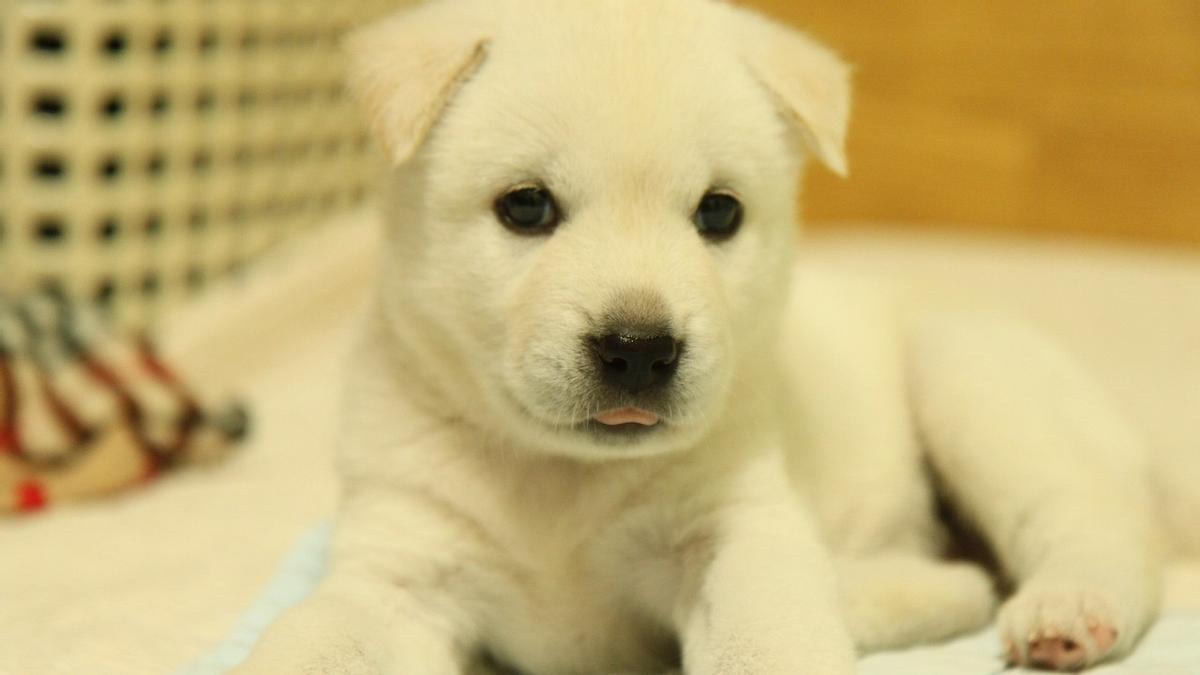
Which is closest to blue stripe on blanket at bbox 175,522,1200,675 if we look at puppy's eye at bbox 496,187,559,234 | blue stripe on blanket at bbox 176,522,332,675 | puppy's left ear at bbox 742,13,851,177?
blue stripe on blanket at bbox 176,522,332,675

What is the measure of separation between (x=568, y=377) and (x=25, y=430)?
1879 millimetres

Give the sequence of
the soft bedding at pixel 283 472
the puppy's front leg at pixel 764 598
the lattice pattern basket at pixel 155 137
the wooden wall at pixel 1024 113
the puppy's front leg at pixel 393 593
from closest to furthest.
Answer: the puppy's front leg at pixel 764 598 → the puppy's front leg at pixel 393 593 → the soft bedding at pixel 283 472 → the lattice pattern basket at pixel 155 137 → the wooden wall at pixel 1024 113

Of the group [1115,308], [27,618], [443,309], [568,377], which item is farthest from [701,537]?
[1115,308]

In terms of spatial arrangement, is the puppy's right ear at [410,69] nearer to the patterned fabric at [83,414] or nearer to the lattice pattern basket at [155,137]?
the patterned fabric at [83,414]

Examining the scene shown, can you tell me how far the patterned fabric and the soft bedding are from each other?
0.08 metres

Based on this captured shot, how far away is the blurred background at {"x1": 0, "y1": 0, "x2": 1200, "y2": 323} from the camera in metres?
3.61

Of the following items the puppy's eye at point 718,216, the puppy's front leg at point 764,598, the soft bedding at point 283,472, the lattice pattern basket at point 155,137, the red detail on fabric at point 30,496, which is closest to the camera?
the puppy's front leg at point 764,598

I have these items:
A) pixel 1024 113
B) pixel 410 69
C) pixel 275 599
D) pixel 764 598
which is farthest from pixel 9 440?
pixel 1024 113

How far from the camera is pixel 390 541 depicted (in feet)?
6.09

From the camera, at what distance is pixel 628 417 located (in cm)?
170

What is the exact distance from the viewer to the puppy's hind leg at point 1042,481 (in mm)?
1899

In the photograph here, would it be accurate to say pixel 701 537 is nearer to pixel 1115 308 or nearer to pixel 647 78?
pixel 647 78

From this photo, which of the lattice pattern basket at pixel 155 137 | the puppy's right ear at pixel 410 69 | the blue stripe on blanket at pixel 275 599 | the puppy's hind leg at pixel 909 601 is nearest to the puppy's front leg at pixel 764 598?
the puppy's hind leg at pixel 909 601

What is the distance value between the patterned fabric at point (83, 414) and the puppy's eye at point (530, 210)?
1741 millimetres
